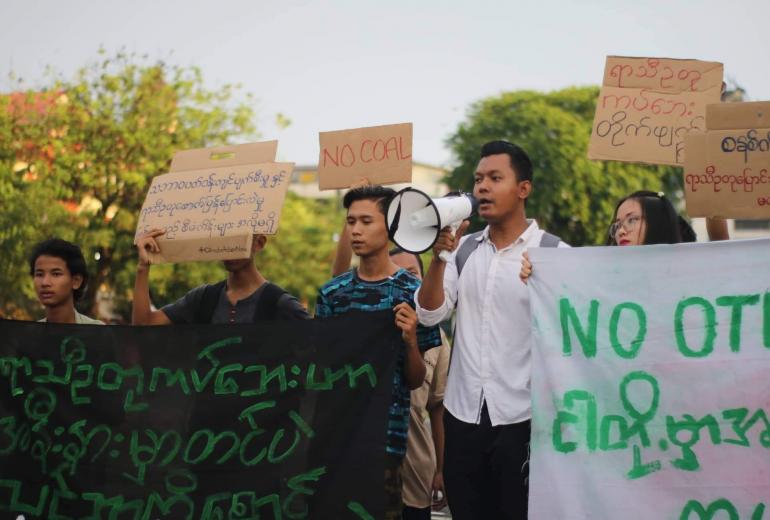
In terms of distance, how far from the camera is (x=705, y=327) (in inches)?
156

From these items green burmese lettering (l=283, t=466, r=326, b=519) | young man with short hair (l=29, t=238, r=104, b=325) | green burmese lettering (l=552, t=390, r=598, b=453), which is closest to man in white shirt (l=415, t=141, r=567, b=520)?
green burmese lettering (l=552, t=390, r=598, b=453)

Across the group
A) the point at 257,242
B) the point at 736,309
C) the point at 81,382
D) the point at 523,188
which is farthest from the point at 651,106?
the point at 81,382

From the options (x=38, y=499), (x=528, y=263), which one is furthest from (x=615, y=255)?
(x=38, y=499)

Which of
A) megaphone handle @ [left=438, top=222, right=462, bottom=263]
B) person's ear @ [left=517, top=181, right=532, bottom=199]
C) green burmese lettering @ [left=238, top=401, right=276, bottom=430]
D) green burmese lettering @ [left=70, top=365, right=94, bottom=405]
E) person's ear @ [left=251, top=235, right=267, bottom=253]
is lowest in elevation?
green burmese lettering @ [left=238, top=401, right=276, bottom=430]

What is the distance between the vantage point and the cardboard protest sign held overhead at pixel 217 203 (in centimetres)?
488

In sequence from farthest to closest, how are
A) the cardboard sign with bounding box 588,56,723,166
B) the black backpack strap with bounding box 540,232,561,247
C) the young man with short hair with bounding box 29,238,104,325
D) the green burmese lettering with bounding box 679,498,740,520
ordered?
1. the young man with short hair with bounding box 29,238,104,325
2. the cardboard sign with bounding box 588,56,723,166
3. the black backpack strap with bounding box 540,232,561,247
4. the green burmese lettering with bounding box 679,498,740,520

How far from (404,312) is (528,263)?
1.86 ft

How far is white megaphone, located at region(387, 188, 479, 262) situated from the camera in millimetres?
4051

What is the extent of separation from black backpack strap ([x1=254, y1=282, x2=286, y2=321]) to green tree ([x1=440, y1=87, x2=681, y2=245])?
2517 cm

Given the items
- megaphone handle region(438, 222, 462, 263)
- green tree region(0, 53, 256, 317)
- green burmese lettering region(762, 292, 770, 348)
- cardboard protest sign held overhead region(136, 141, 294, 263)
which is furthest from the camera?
green tree region(0, 53, 256, 317)

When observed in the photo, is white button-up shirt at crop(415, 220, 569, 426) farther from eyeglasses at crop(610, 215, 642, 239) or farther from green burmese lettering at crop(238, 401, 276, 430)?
green burmese lettering at crop(238, 401, 276, 430)

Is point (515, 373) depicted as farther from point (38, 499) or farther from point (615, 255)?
point (38, 499)

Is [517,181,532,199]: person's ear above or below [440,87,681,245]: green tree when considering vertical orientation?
below

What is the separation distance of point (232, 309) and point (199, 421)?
639mm
